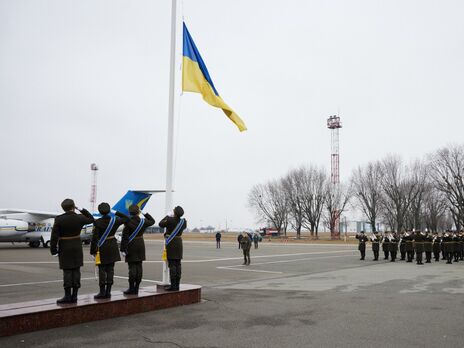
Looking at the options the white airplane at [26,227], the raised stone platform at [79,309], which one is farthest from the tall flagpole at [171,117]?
the white airplane at [26,227]

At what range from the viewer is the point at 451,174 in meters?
54.4

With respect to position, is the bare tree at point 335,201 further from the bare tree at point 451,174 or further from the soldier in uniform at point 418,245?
the soldier in uniform at point 418,245

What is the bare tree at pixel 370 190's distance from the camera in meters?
60.6

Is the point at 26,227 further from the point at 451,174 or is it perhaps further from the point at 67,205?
the point at 451,174

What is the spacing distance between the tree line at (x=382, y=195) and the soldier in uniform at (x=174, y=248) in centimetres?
5242

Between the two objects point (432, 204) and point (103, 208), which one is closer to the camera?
point (103, 208)

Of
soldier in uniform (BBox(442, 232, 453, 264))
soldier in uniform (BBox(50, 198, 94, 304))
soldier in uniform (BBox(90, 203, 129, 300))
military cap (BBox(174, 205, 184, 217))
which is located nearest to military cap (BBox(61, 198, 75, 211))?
soldier in uniform (BBox(50, 198, 94, 304))

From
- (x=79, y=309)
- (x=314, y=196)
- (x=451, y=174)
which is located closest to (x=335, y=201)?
(x=314, y=196)

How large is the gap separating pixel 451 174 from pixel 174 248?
5464 cm

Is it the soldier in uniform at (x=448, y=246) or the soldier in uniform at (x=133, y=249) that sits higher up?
the soldier in uniform at (x=133, y=249)

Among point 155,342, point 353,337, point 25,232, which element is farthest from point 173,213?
point 25,232

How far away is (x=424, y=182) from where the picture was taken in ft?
190

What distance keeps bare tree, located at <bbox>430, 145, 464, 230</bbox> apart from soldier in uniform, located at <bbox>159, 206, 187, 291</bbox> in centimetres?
5241

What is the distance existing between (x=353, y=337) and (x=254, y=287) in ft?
19.1
